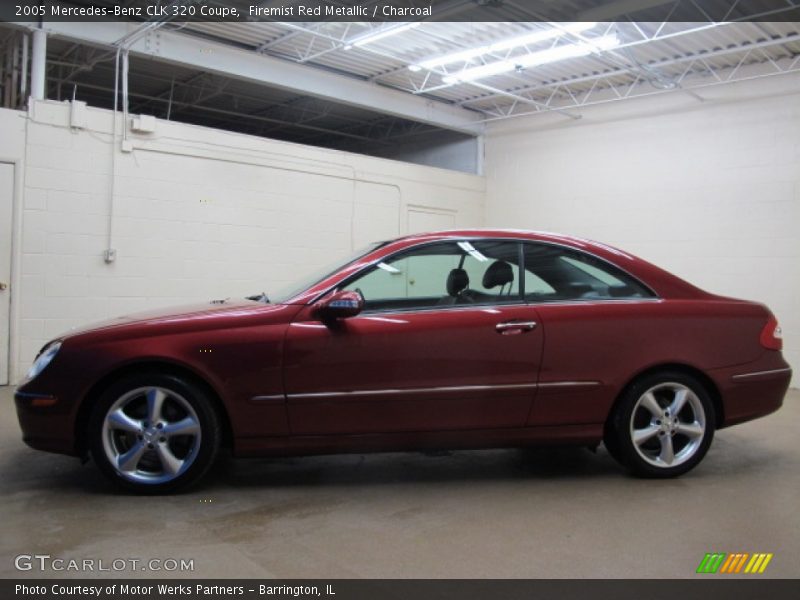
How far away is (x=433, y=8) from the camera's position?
6805 millimetres

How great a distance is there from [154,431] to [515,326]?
1936mm

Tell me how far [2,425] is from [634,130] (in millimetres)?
8475

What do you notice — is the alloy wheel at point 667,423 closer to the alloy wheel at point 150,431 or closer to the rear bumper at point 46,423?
the alloy wheel at point 150,431

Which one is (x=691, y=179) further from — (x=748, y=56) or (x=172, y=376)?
(x=172, y=376)

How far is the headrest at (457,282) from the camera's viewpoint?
3746mm

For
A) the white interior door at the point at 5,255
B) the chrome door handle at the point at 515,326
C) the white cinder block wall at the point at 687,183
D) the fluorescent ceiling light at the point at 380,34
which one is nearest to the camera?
→ the chrome door handle at the point at 515,326

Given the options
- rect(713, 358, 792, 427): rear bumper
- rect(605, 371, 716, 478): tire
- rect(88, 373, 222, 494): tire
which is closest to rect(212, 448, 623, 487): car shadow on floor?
rect(605, 371, 716, 478): tire

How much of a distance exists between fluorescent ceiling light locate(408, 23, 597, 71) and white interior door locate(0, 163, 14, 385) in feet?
15.7

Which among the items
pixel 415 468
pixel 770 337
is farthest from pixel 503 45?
pixel 415 468

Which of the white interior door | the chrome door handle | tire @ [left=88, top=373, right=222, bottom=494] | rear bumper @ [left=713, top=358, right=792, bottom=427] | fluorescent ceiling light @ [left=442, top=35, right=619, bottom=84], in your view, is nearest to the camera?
tire @ [left=88, top=373, right=222, bottom=494]

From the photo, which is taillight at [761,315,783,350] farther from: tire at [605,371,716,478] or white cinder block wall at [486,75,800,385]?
white cinder block wall at [486,75,800,385]

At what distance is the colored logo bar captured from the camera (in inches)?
105

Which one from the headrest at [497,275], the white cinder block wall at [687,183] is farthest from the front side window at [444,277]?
the white cinder block wall at [687,183]

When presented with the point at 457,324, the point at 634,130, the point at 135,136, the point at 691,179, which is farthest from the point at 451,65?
the point at 457,324
